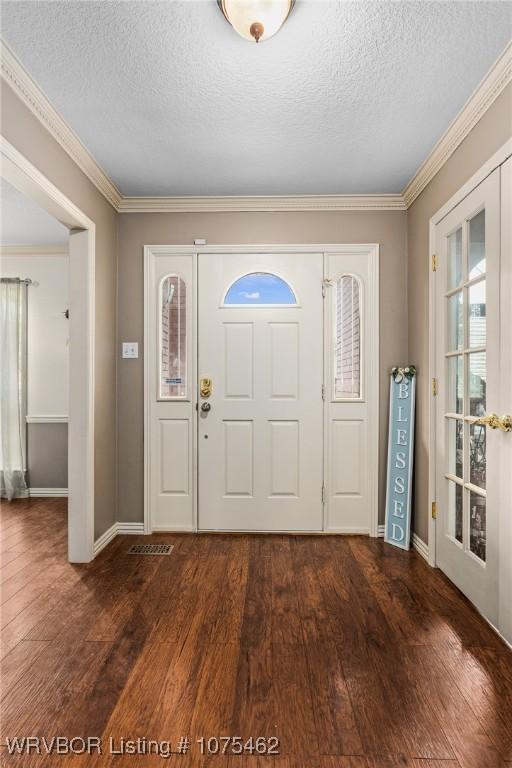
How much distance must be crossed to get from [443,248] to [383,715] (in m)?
2.46

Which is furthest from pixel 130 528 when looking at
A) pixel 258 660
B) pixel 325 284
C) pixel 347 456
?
pixel 325 284

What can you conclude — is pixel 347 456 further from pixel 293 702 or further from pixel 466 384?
pixel 293 702

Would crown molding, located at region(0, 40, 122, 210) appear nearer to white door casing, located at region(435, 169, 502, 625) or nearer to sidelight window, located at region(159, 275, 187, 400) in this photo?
sidelight window, located at region(159, 275, 187, 400)

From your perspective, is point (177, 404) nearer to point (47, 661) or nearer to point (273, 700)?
point (47, 661)

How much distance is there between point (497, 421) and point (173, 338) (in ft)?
7.84

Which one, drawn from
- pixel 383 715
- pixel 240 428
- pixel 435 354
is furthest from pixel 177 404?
pixel 383 715

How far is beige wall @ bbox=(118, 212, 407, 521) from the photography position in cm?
358

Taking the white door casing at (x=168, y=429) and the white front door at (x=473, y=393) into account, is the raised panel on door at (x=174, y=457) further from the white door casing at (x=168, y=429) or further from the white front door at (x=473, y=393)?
the white front door at (x=473, y=393)

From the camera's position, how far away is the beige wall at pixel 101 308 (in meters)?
2.63

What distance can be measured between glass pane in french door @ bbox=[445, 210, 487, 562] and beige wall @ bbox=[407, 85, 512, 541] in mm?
300

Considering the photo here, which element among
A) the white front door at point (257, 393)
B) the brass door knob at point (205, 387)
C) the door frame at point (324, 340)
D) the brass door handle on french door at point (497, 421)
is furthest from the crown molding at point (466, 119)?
the brass door knob at point (205, 387)

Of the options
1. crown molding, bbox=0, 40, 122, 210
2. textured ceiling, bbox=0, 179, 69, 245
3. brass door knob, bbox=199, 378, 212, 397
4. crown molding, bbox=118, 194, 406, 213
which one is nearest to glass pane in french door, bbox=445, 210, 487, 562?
crown molding, bbox=118, 194, 406, 213

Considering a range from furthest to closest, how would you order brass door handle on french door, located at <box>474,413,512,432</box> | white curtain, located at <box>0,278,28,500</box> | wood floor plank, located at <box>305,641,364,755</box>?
white curtain, located at <box>0,278,28,500</box>, brass door handle on french door, located at <box>474,413,512,432</box>, wood floor plank, located at <box>305,641,364,755</box>

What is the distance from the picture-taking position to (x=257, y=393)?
363 centimetres
